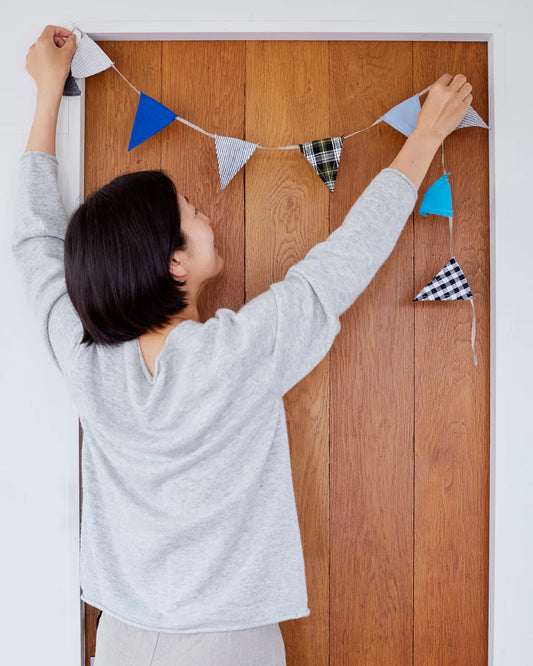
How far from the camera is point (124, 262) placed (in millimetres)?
775

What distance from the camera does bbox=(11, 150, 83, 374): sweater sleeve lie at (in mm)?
897

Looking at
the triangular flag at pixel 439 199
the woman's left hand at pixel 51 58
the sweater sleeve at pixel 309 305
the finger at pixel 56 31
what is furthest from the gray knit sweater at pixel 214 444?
the finger at pixel 56 31

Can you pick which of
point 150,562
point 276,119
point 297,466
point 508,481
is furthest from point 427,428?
point 276,119

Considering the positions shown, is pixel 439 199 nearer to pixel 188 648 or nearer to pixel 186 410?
pixel 186 410

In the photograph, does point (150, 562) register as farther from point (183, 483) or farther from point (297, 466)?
point (297, 466)

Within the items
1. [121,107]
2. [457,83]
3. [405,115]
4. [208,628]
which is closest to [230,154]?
[121,107]

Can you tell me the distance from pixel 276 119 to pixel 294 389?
0.63 m

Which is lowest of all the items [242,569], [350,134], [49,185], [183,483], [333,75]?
[242,569]

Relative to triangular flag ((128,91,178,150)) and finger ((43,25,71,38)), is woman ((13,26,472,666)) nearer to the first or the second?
triangular flag ((128,91,178,150))

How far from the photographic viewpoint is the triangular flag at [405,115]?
42.1 inches

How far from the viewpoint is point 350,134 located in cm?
112

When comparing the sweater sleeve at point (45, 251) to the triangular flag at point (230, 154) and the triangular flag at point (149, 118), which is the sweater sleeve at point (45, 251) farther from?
the triangular flag at point (230, 154)

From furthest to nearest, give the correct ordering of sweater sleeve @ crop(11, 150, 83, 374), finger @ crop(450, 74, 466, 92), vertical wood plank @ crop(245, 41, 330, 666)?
1. vertical wood plank @ crop(245, 41, 330, 666)
2. finger @ crop(450, 74, 466, 92)
3. sweater sleeve @ crop(11, 150, 83, 374)

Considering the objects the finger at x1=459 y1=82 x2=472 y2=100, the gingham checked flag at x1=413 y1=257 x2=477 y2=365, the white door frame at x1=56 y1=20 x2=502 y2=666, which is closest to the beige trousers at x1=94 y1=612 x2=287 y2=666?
Answer: the white door frame at x1=56 y1=20 x2=502 y2=666
